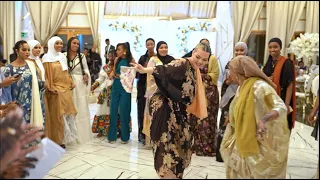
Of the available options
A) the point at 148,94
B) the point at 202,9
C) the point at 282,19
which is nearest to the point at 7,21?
the point at 202,9

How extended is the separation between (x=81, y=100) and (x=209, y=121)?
4.73 ft

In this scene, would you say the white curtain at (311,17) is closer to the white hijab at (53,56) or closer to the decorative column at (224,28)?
the decorative column at (224,28)

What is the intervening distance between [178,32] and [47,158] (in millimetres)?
7585

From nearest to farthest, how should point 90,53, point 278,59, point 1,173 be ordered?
point 1,173, point 278,59, point 90,53

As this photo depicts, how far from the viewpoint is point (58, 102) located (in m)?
3.53

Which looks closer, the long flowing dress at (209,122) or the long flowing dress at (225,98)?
the long flowing dress at (225,98)

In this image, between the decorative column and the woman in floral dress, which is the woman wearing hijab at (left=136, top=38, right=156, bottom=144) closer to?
the woman in floral dress

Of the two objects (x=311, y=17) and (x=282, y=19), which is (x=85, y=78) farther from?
(x=311, y=17)

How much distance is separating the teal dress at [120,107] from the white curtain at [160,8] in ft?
17.0

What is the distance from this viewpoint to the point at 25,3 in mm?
8445

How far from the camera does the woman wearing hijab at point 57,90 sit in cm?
349

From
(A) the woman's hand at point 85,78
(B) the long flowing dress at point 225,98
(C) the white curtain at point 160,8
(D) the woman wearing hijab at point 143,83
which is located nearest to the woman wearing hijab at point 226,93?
(B) the long flowing dress at point 225,98

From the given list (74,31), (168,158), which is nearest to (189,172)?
(168,158)

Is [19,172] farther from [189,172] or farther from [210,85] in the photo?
[210,85]
